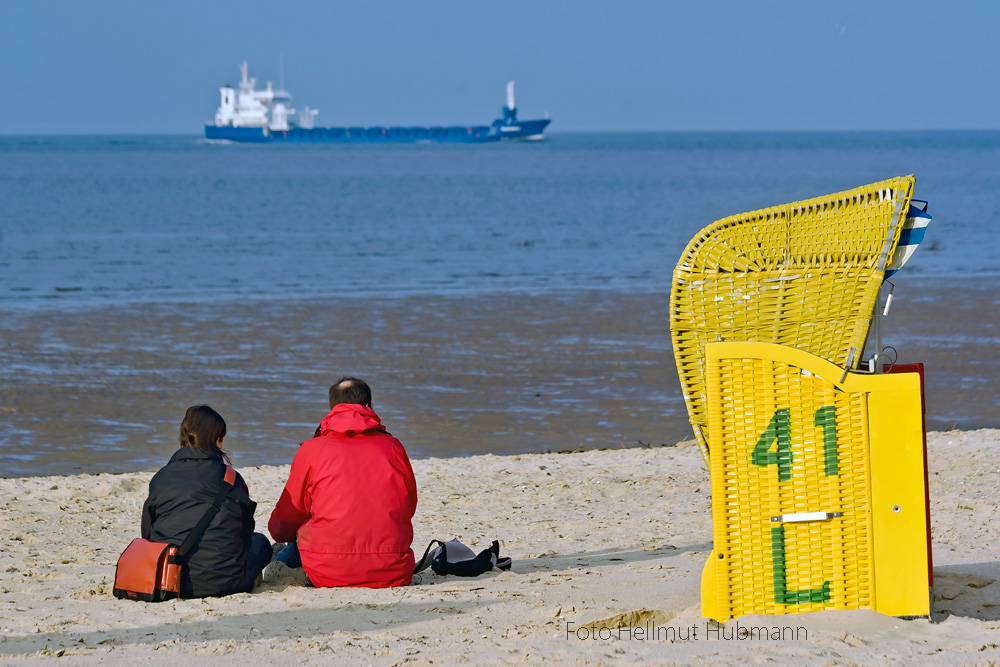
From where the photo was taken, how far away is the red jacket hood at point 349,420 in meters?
4.28

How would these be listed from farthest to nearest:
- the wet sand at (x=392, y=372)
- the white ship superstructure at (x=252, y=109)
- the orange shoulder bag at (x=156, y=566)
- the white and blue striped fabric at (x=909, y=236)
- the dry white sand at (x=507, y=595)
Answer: the white ship superstructure at (x=252, y=109) < the wet sand at (x=392, y=372) < the orange shoulder bag at (x=156, y=566) < the white and blue striped fabric at (x=909, y=236) < the dry white sand at (x=507, y=595)

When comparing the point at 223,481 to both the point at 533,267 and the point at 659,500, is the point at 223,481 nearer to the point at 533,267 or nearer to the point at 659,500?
the point at 659,500

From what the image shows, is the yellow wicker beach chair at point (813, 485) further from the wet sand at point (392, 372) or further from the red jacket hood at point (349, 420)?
the wet sand at point (392, 372)

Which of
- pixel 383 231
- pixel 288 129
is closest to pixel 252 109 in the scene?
pixel 288 129

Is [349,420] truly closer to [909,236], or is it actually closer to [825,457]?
[825,457]

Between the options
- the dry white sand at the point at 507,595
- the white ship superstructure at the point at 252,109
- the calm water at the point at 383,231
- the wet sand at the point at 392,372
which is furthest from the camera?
the white ship superstructure at the point at 252,109

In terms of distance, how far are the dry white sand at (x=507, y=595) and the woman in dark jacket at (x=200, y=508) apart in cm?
10

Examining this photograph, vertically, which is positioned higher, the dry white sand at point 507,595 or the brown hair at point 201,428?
the brown hair at point 201,428

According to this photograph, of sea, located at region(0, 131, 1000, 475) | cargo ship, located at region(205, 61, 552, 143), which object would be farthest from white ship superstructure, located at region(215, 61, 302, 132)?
Answer: sea, located at region(0, 131, 1000, 475)

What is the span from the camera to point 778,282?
12.4 feet

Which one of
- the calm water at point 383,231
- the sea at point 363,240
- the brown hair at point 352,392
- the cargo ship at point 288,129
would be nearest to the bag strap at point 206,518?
the brown hair at point 352,392

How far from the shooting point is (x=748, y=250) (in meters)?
3.82

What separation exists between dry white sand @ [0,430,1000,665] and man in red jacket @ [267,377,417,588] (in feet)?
0.38

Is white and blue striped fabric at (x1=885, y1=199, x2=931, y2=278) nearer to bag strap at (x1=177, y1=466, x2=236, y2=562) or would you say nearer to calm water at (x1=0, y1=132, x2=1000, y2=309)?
bag strap at (x1=177, y1=466, x2=236, y2=562)
